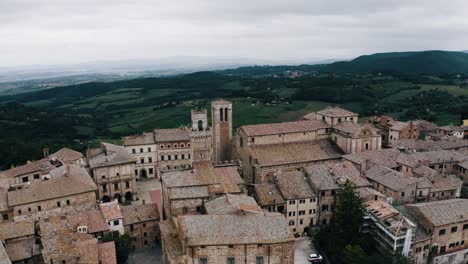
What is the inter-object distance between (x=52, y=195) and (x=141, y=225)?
1287cm

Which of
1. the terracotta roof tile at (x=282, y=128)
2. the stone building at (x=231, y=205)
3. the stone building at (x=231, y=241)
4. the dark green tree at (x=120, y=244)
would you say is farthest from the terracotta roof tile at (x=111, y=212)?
the terracotta roof tile at (x=282, y=128)

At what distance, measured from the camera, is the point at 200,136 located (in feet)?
208

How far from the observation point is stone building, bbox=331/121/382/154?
61719 mm

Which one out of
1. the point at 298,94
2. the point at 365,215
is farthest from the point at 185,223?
the point at 298,94

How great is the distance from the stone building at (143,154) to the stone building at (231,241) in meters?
35.5

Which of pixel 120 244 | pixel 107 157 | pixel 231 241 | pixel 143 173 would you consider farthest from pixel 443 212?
pixel 143 173

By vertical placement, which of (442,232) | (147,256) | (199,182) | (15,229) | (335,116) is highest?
(335,116)

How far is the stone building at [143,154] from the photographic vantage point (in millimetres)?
68938

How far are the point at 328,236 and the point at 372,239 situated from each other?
196 inches

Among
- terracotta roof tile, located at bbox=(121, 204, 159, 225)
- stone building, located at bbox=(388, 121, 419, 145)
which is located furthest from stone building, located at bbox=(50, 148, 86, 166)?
stone building, located at bbox=(388, 121, 419, 145)

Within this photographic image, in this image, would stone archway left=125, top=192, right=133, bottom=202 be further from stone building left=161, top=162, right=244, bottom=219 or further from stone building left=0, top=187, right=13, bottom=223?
stone building left=0, top=187, right=13, bottom=223

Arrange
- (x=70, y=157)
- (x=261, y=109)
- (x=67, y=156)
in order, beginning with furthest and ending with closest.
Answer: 1. (x=261, y=109)
2. (x=67, y=156)
3. (x=70, y=157)

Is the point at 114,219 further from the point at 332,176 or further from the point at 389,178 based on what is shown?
the point at 389,178

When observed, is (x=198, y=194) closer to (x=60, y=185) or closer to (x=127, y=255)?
(x=127, y=255)
